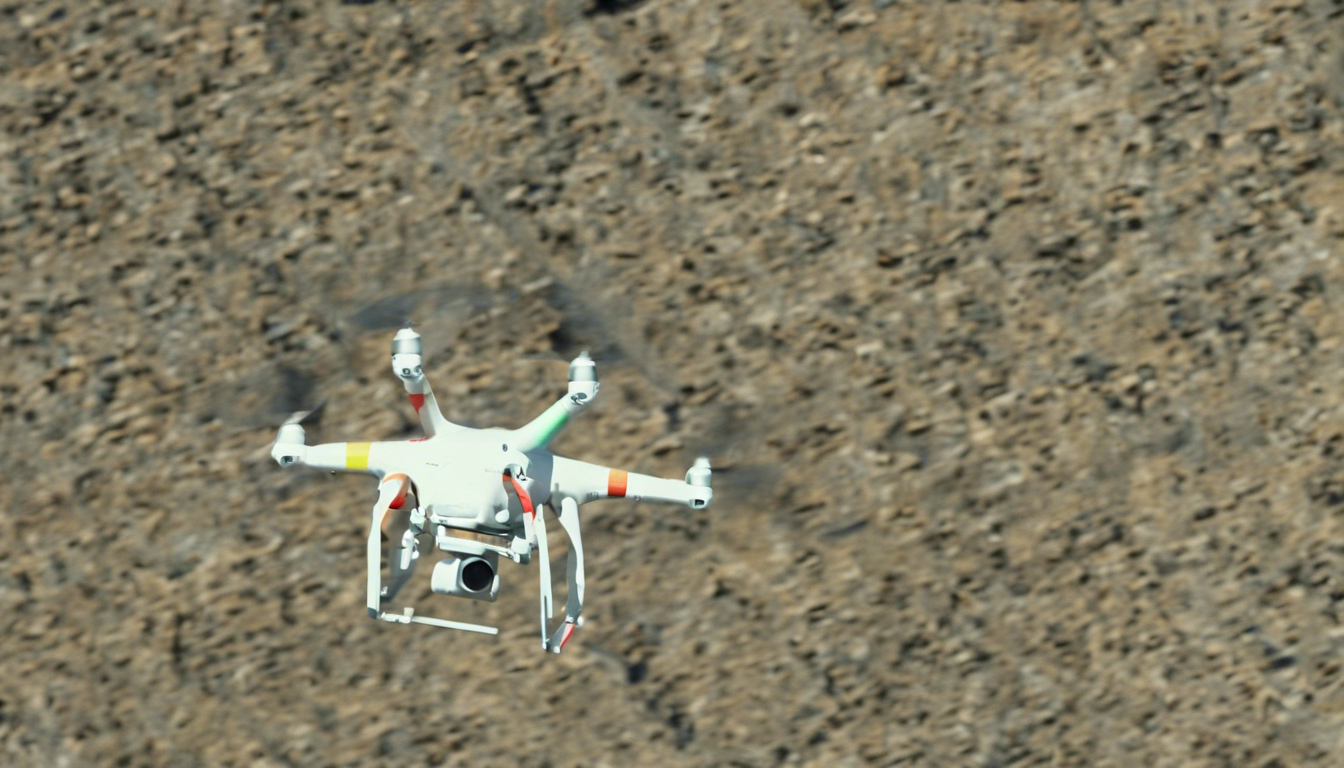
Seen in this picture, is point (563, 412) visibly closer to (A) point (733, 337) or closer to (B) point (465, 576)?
(B) point (465, 576)

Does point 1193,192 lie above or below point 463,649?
above

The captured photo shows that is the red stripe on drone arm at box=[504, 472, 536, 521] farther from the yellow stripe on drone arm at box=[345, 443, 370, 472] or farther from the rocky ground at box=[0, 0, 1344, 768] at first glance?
the rocky ground at box=[0, 0, 1344, 768]

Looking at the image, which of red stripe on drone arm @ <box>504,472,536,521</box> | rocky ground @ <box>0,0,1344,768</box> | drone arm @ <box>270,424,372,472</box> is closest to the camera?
red stripe on drone arm @ <box>504,472,536,521</box>

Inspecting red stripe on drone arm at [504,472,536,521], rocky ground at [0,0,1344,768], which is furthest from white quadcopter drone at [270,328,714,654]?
rocky ground at [0,0,1344,768]

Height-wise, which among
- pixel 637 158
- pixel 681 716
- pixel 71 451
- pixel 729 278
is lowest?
pixel 681 716

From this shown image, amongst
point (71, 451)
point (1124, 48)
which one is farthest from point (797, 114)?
point (71, 451)

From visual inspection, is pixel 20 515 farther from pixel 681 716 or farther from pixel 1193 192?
pixel 1193 192
